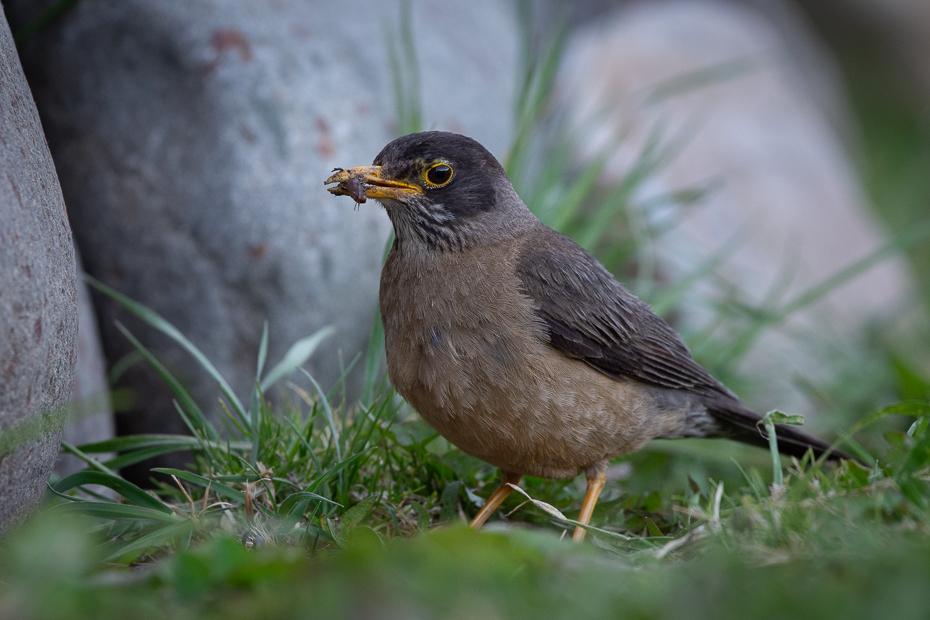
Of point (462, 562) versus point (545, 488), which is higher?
point (462, 562)

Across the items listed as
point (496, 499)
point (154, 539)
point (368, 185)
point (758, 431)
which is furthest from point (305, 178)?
point (758, 431)

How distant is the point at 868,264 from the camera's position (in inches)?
187

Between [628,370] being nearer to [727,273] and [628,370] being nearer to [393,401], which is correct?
[393,401]

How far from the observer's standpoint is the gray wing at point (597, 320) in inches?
136

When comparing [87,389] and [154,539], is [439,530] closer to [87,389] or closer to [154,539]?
[154,539]

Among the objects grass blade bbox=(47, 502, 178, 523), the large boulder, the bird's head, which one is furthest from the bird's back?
the large boulder

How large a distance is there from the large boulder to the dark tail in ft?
5.89

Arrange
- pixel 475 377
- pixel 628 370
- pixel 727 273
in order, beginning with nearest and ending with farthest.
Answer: pixel 475 377
pixel 628 370
pixel 727 273

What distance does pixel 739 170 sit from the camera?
28.1 feet

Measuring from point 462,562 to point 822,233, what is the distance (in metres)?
7.89

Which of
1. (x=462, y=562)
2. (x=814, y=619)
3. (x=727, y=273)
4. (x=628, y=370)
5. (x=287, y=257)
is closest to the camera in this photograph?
(x=814, y=619)

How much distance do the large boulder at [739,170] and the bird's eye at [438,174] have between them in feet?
7.14

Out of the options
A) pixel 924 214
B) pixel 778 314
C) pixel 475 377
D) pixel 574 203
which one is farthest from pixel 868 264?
pixel 924 214

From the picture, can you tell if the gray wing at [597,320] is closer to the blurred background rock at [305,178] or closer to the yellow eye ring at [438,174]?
the yellow eye ring at [438,174]
